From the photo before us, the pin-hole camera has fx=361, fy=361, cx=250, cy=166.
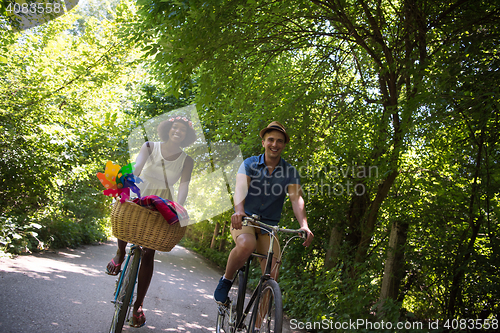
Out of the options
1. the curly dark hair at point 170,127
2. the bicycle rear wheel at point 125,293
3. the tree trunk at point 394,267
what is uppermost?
the curly dark hair at point 170,127

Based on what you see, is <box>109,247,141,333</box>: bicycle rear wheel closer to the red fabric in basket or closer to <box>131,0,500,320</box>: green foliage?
the red fabric in basket

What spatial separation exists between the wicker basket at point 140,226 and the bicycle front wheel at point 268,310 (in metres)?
0.91

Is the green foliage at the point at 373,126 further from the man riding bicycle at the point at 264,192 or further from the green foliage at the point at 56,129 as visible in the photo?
the green foliage at the point at 56,129

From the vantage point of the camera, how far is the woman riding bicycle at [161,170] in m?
3.60

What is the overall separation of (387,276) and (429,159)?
2.10m

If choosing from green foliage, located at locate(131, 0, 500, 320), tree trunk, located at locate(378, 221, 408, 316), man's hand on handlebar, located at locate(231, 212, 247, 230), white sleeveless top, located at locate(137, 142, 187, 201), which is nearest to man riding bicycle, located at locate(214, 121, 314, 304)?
man's hand on handlebar, located at locate(231, 212, 247, 230)

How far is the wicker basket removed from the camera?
119 inches

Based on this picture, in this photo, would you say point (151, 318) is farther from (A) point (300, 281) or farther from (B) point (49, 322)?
(A) point (300, 281)

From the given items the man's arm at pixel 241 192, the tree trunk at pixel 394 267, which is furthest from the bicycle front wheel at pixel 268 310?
the tree trunk at pixel 394 267

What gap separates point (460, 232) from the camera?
187 inches

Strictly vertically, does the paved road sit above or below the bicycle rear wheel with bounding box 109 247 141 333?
A: below

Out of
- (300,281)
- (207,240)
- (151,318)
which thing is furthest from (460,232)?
(207,240)

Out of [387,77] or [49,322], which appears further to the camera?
[387,77]

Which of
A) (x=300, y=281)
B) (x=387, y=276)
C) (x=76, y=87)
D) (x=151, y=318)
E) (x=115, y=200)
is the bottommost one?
(x=151, y=318)
